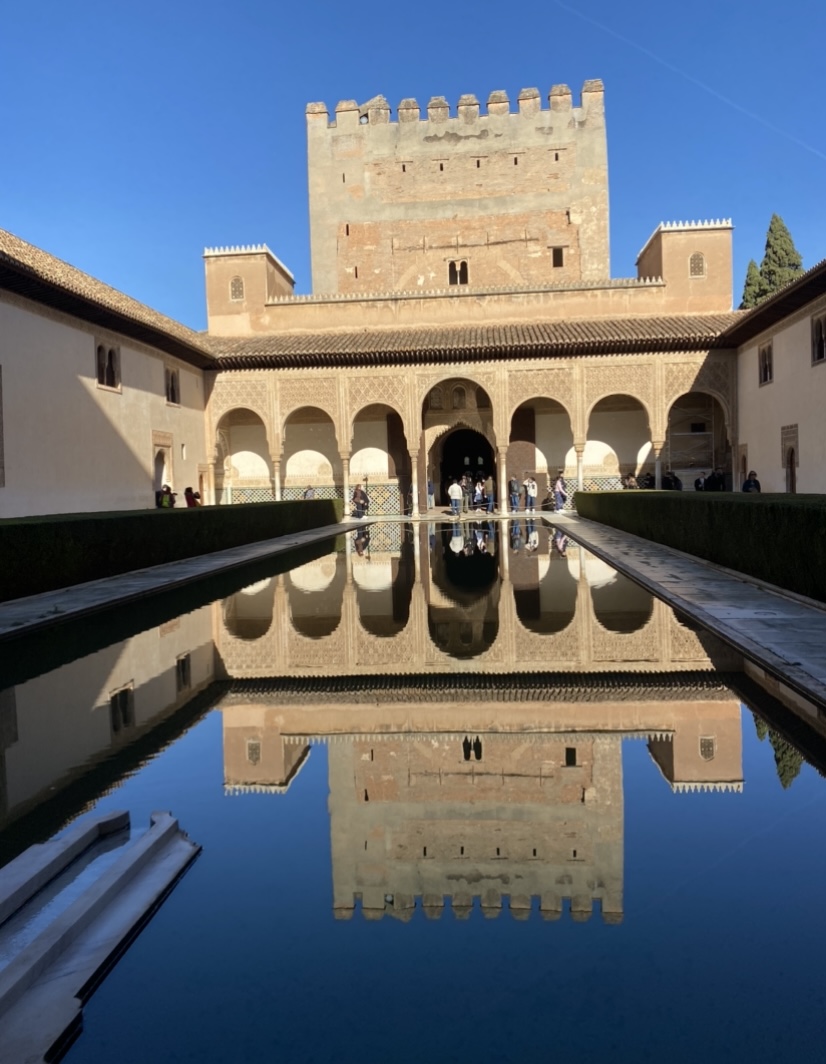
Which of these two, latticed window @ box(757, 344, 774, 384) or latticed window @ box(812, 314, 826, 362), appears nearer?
latticed window @ box(812, 314, 826, 362)

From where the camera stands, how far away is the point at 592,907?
257 centimetres

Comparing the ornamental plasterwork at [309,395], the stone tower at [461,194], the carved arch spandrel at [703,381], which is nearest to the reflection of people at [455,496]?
the ornamental plasterwork at [309,395]

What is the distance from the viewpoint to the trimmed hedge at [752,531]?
7.39 m

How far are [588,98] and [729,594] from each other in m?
27.9

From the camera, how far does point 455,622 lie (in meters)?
7.50

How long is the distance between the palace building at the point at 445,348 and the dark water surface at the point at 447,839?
42.0ft

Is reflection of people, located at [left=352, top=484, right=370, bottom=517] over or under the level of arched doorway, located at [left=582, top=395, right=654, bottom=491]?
under

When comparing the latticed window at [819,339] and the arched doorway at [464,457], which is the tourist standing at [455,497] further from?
the latticed window at [819,339]

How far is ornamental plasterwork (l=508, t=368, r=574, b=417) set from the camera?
79.2ft

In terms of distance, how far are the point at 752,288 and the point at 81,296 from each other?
29.7 metres

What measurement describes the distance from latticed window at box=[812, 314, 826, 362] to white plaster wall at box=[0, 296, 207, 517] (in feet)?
46.8

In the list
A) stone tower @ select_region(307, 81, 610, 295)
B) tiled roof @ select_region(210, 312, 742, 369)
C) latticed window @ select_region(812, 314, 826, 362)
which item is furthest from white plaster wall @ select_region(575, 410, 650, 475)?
latticed window @ select_region(812, 314, 826, 362)

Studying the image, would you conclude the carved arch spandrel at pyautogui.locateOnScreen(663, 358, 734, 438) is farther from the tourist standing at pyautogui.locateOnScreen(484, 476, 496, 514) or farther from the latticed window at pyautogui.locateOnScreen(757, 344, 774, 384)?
the tourist standing at pyautogui.locateOnScreen(484, 476, 496, 514)

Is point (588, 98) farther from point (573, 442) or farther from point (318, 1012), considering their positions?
point (318, 1012)
